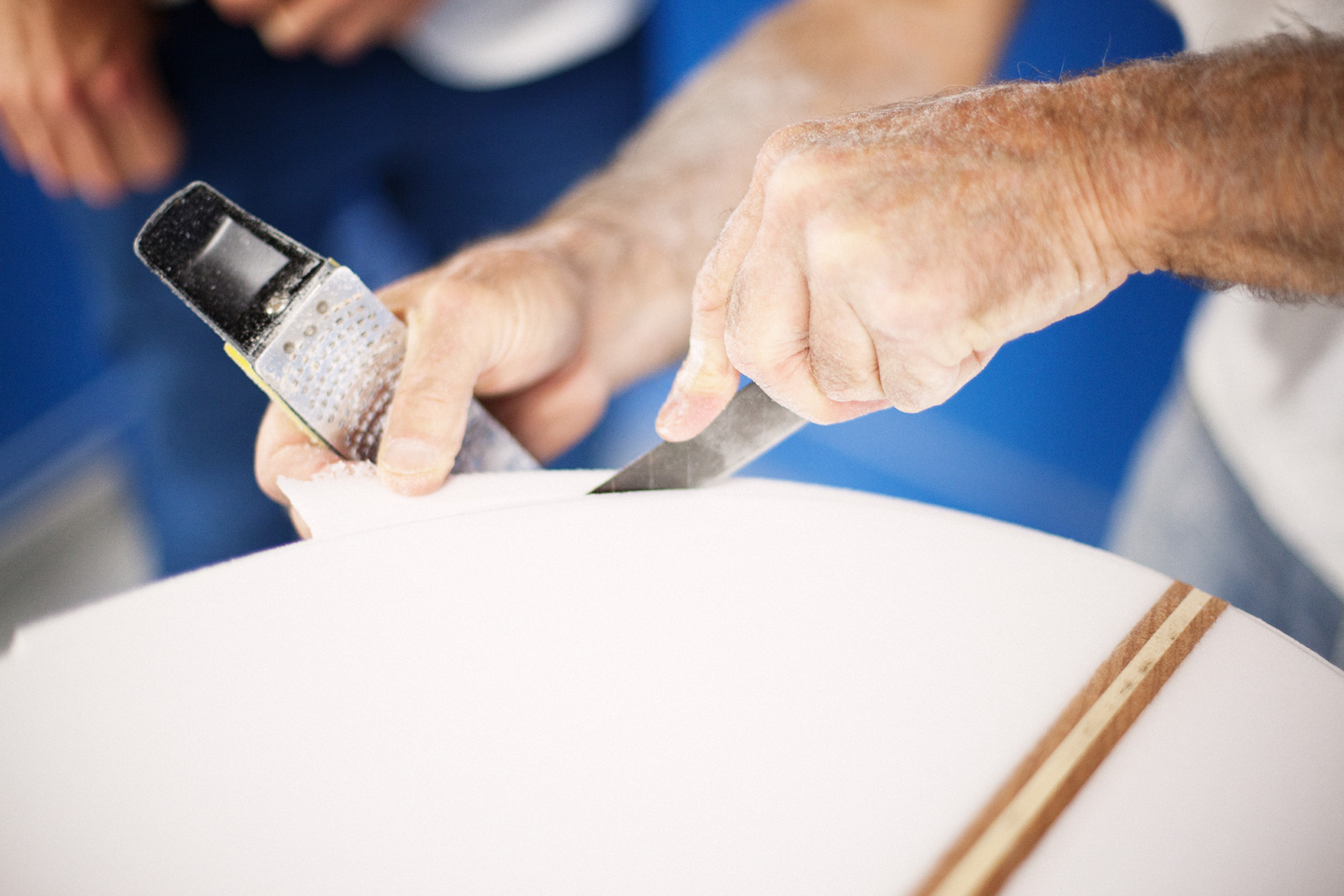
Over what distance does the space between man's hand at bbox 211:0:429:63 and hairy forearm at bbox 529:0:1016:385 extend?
9.9 inches

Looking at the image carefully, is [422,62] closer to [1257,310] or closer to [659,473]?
[659,473]

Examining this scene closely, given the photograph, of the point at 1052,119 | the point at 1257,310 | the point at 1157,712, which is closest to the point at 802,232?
the point at 1052,119

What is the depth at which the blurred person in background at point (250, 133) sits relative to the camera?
71 centimetres

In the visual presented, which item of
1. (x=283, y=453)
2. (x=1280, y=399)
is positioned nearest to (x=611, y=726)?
(x=283, y=453)

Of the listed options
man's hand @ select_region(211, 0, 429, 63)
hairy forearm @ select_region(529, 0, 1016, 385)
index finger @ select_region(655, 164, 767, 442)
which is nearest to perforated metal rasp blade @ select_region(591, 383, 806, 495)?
index finger @ select_region(655, 164, 767, 442)

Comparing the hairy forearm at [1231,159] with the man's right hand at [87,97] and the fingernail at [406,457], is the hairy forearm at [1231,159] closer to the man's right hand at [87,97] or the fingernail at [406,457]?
the fingernail at [406,457]

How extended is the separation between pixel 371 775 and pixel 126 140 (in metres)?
0.74

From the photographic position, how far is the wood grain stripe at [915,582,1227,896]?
0.85ft

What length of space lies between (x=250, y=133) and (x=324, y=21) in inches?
5.5

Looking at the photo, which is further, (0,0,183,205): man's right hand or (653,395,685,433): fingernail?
(0,0,183,205): man's right hand

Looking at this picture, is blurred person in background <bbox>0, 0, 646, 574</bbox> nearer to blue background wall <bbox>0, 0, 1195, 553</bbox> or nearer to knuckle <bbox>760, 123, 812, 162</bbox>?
blue background wall <bbox>0, 0, 1195, 553</bbox>

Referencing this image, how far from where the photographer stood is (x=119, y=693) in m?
0.28

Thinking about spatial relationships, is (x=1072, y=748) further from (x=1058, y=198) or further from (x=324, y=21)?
(x=324, y=21)

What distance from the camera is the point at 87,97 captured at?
2.37 ft
